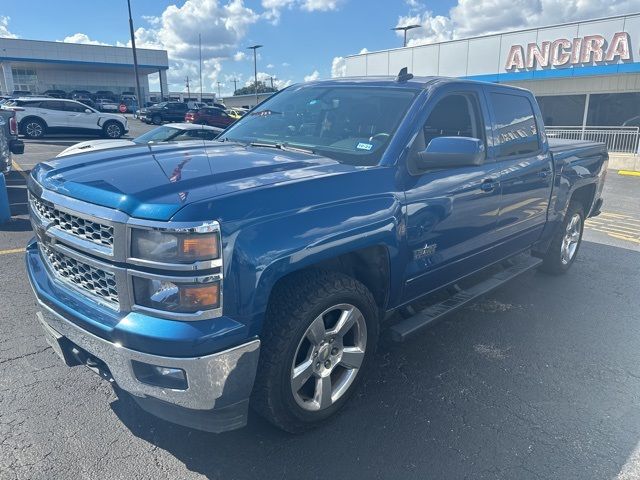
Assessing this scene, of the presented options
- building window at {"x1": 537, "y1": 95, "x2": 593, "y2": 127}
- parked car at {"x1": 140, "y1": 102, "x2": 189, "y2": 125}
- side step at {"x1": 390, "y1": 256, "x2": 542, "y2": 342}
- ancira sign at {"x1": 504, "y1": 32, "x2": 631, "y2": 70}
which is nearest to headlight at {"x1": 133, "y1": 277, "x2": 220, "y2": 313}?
side step at {"x1": 390, "y1": 256, "x2": 542, "y2": 342}

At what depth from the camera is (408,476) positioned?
97.0 inches

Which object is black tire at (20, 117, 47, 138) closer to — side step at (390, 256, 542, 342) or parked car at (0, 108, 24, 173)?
parked car at (0, 108, 24, 173)

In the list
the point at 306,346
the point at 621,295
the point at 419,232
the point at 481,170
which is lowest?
the point at 621,295

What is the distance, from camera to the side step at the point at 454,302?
326cm

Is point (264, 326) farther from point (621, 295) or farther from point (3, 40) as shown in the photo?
point (3, 40)

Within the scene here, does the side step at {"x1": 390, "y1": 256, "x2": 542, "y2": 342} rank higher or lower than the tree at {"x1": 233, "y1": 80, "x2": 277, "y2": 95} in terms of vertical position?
lower

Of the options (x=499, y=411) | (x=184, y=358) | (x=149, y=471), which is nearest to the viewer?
(x=184, y=358)

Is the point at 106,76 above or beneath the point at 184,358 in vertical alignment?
above

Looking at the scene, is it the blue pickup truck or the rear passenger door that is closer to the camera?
the blue pickup truck

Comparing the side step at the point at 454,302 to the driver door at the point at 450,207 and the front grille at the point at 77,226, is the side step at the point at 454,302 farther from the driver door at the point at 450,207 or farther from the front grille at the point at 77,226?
the front grille at the point at 77,226

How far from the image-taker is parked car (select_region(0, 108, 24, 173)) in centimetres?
878

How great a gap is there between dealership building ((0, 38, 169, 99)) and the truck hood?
194 feet

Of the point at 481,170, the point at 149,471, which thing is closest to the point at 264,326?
the point at 149,471

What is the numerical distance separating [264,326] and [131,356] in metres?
0.62
